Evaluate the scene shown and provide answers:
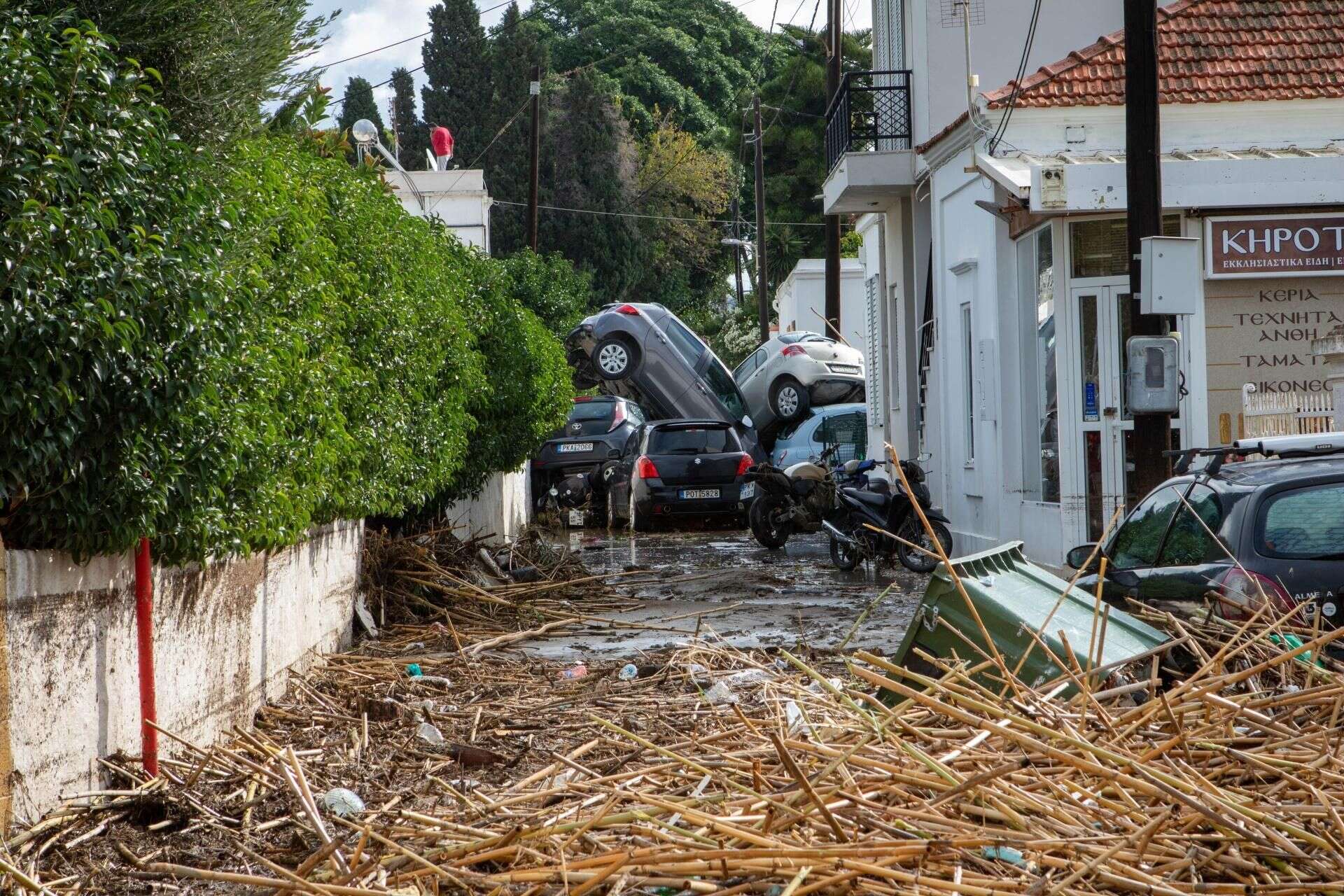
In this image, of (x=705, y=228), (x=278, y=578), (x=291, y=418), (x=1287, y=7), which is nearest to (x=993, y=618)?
(x=291, y=418)

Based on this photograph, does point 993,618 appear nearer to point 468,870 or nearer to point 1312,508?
point 1312,508

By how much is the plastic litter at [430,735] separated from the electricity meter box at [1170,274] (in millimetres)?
6349

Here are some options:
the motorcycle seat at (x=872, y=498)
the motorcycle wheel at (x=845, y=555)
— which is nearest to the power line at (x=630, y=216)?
the motorcycle wheel at (x=845, y=555)

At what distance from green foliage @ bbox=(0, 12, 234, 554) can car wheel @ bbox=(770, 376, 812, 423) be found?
24845mm

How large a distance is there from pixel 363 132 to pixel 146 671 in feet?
56.4

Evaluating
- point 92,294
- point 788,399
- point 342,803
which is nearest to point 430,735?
point 342,803

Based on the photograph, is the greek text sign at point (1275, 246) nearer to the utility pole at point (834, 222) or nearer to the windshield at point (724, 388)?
the utility pole at point (834, 222)

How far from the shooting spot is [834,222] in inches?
1189

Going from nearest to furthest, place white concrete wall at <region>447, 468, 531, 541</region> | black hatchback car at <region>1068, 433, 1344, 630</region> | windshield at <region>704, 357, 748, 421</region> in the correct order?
black hatchback car at <region>1068, 433, 1344, 630</region> → white concrete wall at <region>447, 468, 531, 541</region> → windshield at <region>704, 357, 748, 421</region>

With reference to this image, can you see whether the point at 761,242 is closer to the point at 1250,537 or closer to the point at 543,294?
the point at 543,294

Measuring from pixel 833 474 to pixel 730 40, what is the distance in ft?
176

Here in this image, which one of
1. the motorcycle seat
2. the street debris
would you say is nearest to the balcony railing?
the motorcycle seat

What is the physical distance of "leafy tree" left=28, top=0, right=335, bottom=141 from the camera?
583 cm

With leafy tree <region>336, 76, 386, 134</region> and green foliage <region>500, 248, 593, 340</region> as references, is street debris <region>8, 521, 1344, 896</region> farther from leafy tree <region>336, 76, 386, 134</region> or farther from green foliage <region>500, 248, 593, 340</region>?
leafy tree <region>336, 76, 386, 134</region>
